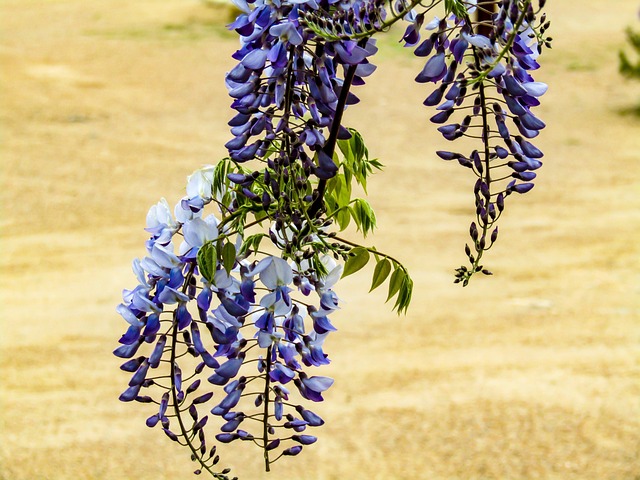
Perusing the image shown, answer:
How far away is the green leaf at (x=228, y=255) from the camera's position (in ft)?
4.60

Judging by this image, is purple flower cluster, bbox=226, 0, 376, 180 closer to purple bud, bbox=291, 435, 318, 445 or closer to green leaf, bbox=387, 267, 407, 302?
green leaf, bbox=387, 267, 407, 302

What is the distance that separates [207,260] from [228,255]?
3cm

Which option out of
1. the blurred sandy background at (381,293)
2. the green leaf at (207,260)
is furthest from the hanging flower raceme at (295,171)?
the blurred sandy background at (381,293)

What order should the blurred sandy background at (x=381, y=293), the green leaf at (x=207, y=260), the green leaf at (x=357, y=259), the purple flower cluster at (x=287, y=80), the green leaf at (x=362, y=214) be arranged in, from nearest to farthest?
the purple flower cluster at (x=287, y=80) → the green leaf at (x=207, y=260) → the green leaf at (x=357, y=259) → the green leaf at (x=362, y=214) → the blurred sandy background at (x=381, y=293)

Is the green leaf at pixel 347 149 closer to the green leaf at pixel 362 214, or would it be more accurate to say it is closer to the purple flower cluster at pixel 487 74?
the green leaf at pixel 362 214

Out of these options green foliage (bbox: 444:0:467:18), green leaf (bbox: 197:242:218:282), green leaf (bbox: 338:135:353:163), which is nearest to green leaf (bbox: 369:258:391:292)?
green leaf (bbox: 338:135:353:163)

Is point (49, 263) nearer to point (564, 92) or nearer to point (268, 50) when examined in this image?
point (268, 50)

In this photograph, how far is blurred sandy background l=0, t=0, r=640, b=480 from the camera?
439cm

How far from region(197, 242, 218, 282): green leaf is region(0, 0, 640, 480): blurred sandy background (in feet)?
9.57

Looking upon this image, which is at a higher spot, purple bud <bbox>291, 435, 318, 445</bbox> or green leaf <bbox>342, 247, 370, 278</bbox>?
green leaf <bbox>342, 247, 370, 278</bbox>

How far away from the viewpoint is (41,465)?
4273 millimetres

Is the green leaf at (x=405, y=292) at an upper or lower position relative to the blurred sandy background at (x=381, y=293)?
upper

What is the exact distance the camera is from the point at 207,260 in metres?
1.40

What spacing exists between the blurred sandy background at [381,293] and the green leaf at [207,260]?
2.92 m
